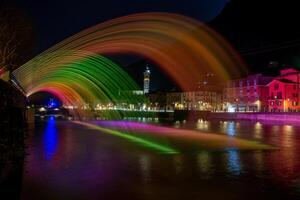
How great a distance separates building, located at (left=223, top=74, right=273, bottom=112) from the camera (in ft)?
387

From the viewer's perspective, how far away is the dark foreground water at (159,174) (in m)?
9.98

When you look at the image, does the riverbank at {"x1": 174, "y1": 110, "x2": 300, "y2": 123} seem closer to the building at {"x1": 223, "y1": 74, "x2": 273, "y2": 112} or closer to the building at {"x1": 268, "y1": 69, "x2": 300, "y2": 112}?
the building at {"x1": 268, "y1": 69, "x2": 300, "y2": 112}

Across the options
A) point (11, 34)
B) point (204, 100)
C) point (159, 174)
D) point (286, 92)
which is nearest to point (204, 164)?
point (159, 174)

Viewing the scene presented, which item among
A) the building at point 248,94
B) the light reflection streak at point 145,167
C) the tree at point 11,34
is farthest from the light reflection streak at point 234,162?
the building at point 248,94

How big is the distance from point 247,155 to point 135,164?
5.43m

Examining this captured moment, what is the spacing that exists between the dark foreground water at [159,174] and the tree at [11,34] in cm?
1652

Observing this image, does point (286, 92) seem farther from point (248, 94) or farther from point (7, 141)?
point (7, 141)

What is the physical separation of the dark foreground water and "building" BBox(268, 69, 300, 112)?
89771 millimetres

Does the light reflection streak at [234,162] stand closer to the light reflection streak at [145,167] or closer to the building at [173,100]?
the light reflection streak at [145,167]

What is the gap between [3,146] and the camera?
893 cm

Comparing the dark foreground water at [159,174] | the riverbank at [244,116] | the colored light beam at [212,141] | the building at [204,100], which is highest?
the building at [204,100]

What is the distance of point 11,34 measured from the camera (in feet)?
115

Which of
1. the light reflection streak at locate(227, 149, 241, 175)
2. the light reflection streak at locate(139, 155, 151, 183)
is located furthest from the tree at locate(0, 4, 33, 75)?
the light reflection streak at locate(227, 149, 241, 175)

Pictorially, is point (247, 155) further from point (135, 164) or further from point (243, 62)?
Answer: point (243, 62)
